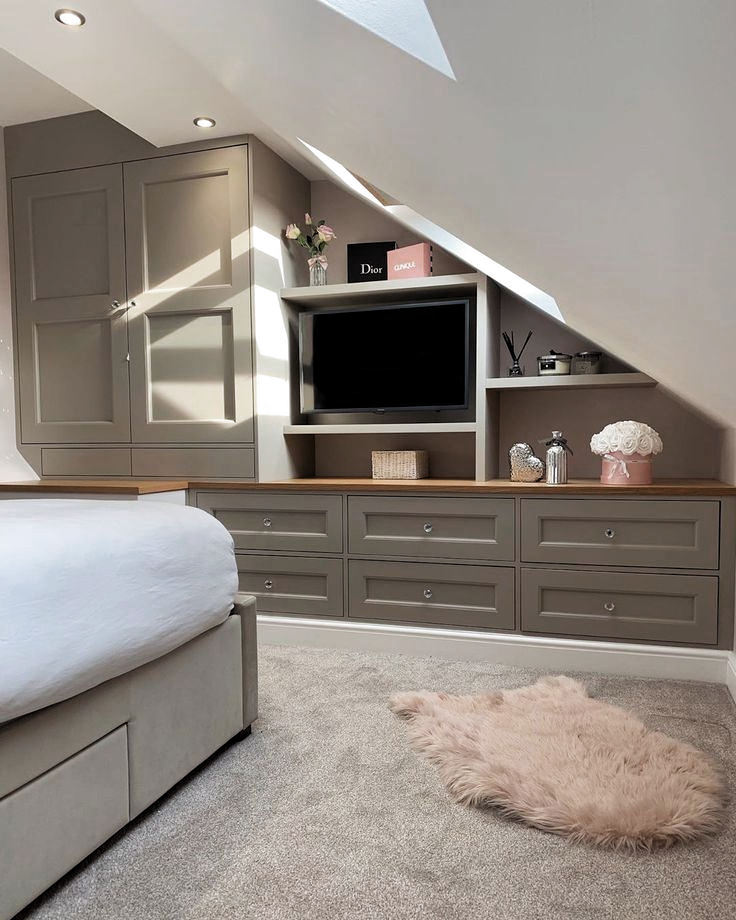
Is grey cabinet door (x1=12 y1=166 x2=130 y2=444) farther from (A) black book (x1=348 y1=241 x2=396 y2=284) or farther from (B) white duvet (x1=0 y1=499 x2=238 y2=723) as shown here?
(B) white duvet (x1=0 y1=499 x2=238 y2=723)

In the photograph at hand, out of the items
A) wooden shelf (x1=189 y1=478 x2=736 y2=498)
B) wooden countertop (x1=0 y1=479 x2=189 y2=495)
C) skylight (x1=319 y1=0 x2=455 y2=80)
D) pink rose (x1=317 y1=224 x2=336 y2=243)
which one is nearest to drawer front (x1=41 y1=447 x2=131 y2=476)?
wooden countertop (x1=0 y1=479 x2=189 y2=495)

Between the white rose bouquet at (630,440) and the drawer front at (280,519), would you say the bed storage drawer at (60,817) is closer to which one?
the drawer front at (280,519)

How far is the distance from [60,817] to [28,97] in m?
3.00

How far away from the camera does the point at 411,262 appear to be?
309 cm

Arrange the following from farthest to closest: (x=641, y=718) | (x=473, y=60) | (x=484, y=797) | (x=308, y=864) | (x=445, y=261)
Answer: (x=445, y=261) < (x=641, y=718) < (x=484, y=797) < (x=308, y=864) < (x=473, y=60)

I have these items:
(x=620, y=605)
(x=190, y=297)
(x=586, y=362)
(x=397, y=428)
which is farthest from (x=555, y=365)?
(x=190, y=297)

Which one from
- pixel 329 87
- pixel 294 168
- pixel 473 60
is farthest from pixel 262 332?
pixel 473 60

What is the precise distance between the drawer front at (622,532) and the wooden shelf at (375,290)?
0.99 m

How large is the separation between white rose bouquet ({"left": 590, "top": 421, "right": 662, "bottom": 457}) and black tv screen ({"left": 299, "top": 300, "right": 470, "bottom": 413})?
626 millimetres

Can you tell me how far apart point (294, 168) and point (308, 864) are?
2987 millimetres

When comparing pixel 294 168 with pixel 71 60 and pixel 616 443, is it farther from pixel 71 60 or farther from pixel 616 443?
pixel 616 443

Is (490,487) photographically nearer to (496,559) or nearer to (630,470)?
(496,559)

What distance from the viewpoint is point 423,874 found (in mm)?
1407

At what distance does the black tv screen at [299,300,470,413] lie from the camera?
A: 3039 millimetres
